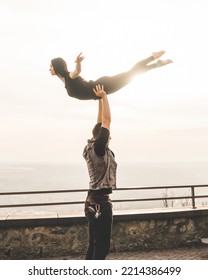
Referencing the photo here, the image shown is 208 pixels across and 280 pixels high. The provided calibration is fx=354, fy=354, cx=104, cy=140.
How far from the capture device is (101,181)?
3.69 meters

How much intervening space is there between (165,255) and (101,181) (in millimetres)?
4466

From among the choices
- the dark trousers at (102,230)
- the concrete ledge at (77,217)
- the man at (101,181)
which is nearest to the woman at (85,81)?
the man at (101,181)

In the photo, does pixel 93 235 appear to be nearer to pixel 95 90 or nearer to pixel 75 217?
pixel 95 90

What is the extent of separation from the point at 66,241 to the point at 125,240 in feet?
4.22

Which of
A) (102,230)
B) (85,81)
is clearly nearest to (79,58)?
(85,81)

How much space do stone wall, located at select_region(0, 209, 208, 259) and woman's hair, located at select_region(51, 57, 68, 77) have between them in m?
4.28

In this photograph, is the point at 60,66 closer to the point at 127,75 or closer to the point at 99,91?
the point at 99,91

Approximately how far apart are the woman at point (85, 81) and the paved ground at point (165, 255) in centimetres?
447

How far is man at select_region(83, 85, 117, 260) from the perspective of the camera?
3.52 meters

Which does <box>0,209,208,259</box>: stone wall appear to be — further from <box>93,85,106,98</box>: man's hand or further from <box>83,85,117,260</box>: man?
<box>93,85,106,98</box>: man's hand

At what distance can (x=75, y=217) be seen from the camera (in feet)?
24.4

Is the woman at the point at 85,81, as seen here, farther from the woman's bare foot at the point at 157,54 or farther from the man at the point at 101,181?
the man at the point at 101,181

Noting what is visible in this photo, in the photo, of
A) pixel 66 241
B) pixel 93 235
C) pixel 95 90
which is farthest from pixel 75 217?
pixel 95 90
